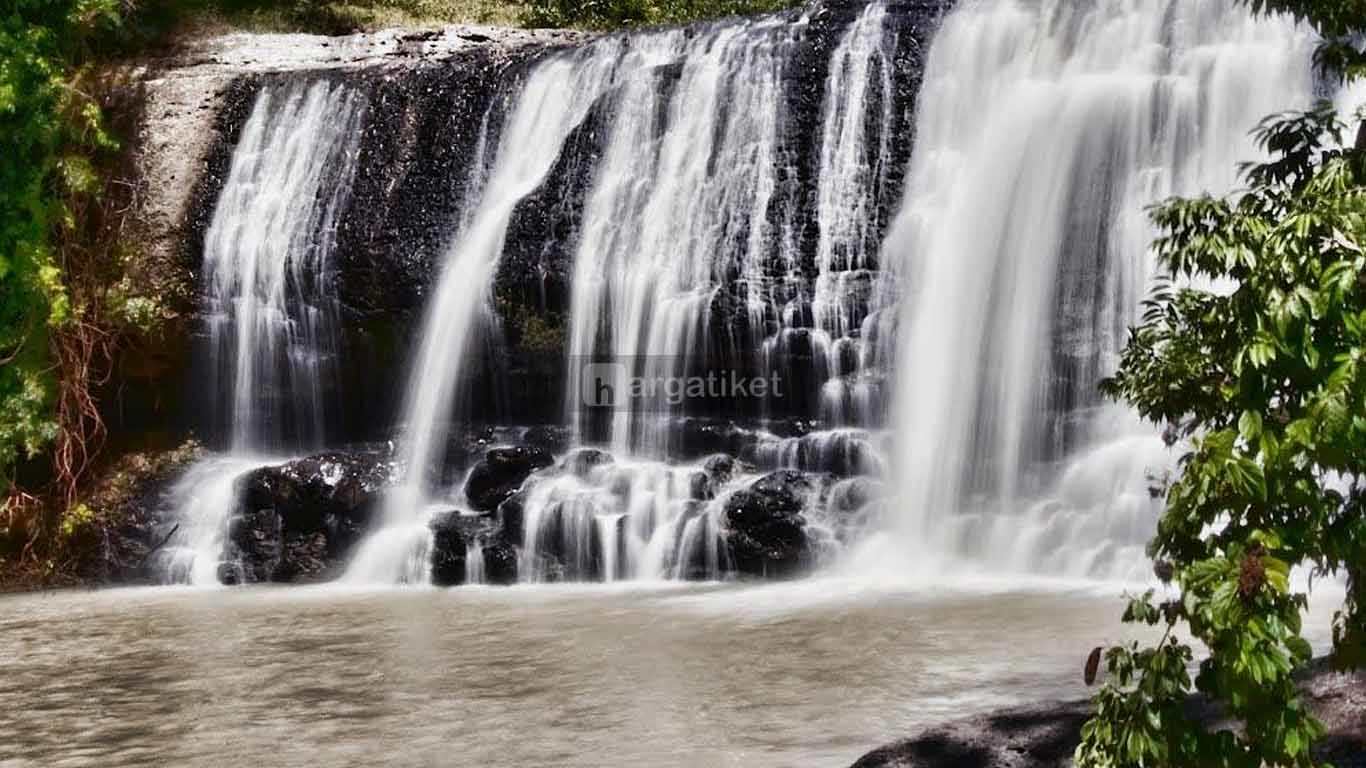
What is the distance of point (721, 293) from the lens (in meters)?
15.5

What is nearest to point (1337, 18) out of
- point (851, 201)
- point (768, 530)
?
point (768, 530)

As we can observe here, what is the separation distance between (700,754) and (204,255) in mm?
13307

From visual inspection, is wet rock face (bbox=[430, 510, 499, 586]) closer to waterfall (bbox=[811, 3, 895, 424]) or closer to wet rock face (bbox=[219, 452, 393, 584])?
wet rock face (bbox=[219, 452, 393, 584])

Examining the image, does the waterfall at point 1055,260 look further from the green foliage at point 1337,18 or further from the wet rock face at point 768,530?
the green foliage at point 1337,18

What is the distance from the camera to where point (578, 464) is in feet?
48.5

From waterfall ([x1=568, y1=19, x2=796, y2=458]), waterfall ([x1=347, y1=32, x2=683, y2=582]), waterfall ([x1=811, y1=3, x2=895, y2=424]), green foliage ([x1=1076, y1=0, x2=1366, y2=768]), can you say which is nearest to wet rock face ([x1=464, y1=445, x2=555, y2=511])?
waterfall ([x1=347, y1=32, x2=683, y2=582])

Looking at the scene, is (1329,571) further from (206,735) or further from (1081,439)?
(1081,439)

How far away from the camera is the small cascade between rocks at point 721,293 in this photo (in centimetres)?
1336

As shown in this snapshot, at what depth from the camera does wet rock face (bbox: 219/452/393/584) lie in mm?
15336

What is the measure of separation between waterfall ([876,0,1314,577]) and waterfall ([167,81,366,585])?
22.0ft

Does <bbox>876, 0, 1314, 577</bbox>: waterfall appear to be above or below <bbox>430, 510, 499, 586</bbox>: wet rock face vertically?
above

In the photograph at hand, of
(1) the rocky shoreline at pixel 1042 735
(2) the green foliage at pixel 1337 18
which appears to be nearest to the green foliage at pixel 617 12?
(1) the rocky shoreline at pixel 1042 735

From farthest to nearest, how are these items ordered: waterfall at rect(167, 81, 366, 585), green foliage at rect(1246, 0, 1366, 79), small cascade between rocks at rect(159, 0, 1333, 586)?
waterfall at rect(167, 81, 366, 585)
small cascade between rocks at rect(159, 0, 1333, 586)
green foliage at rect(1246, 0, 1366, 79)

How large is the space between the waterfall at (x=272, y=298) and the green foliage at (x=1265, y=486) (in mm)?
13609
